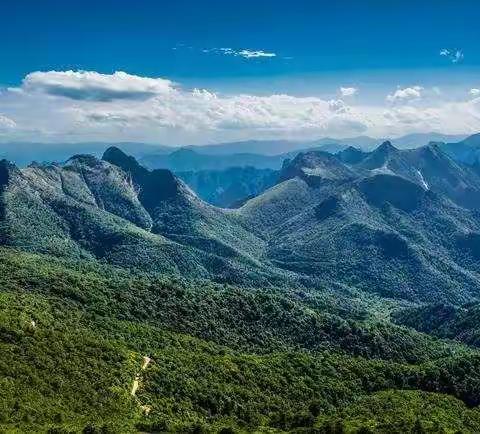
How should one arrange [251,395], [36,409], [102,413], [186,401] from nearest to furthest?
[36,409] → [102,413] → [186,401] → [251,395]

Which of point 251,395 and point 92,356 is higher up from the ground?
point 92,356

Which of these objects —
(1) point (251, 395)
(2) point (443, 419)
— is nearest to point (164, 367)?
(1) point (251, 395)

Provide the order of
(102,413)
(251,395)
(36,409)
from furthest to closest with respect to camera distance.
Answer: (251,395) → (102,413) → (36,409)

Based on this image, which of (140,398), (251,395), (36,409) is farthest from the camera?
(251,395)

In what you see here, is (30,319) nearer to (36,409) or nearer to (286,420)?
(36,409)

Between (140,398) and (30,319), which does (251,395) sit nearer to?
(140,398)

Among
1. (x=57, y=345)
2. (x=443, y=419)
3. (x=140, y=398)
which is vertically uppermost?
(x=57, y=345)

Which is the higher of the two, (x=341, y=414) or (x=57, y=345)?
(x=57, y=345)

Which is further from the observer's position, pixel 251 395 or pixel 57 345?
pixel 251 395

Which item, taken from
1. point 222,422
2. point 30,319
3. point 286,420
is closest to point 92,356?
point 30,319
